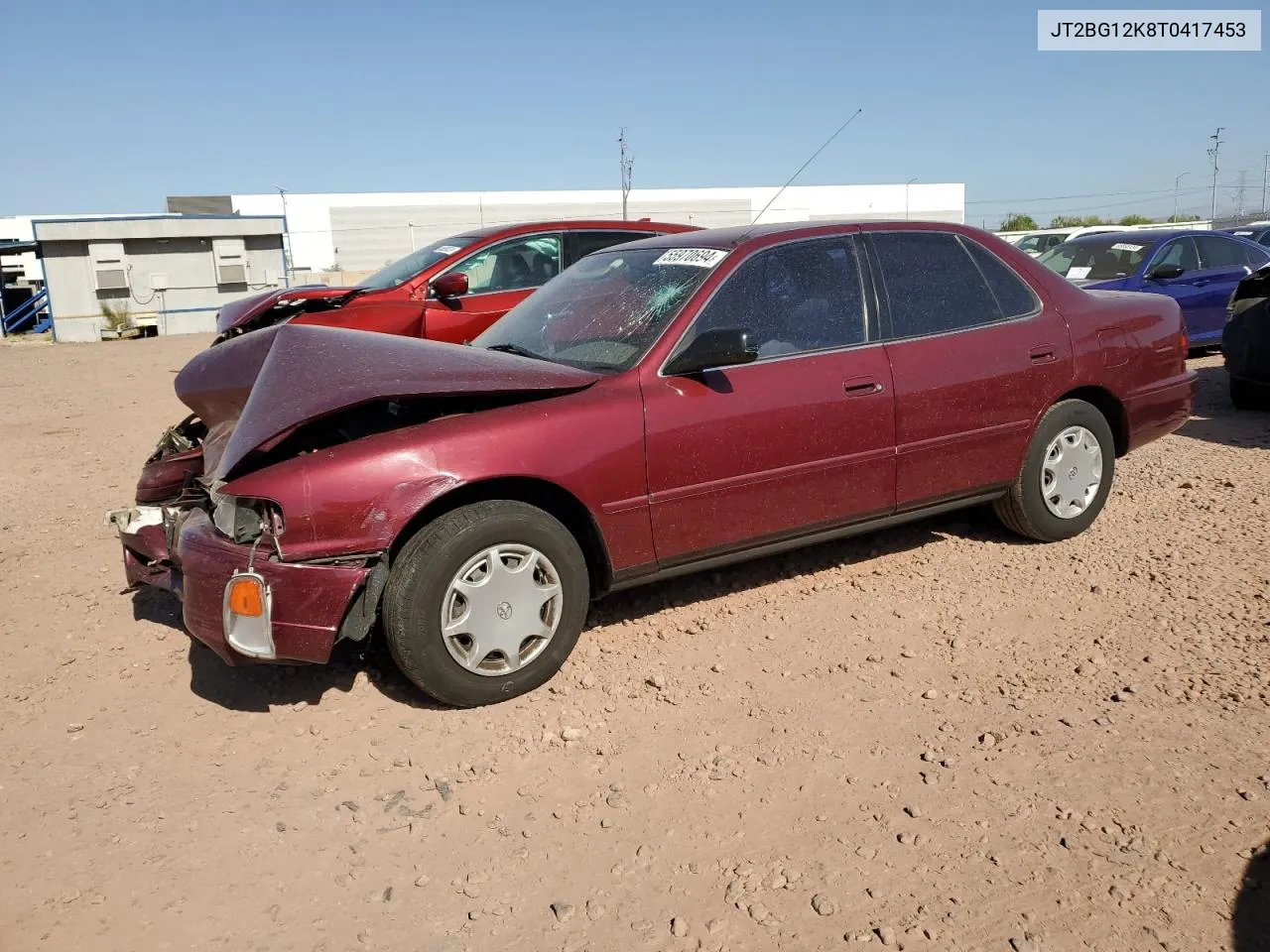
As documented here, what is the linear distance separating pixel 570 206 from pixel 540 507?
49445mm

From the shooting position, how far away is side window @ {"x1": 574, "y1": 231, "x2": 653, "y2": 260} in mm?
8281

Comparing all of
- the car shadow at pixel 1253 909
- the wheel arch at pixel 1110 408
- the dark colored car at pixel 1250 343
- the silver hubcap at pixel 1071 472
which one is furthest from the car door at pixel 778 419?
the dark colored car at pixel 1250 343

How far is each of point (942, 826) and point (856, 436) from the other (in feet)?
6.08

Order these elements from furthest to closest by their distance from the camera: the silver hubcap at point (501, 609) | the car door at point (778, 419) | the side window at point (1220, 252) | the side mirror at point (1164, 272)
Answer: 1. the side window at point (1220, 252)
2. the side mirror at point (1164, 272)
3. the car door at point (778, 419)
4. the silver hubcap at point (501, 609)

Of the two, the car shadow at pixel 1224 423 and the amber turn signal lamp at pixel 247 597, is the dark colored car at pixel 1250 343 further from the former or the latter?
the amber turn signal lamp at pixel 247 597

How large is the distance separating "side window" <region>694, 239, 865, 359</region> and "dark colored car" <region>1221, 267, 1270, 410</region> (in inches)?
196

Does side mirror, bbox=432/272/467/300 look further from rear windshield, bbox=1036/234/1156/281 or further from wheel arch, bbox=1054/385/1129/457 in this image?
rear windshield, bbox=1036/234/1156/281

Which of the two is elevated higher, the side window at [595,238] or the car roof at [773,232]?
the side window at [595,238]

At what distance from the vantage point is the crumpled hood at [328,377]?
11.3ft

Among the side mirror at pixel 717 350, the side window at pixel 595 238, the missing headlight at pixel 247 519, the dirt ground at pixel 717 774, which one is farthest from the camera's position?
the side window at pixel 595 238

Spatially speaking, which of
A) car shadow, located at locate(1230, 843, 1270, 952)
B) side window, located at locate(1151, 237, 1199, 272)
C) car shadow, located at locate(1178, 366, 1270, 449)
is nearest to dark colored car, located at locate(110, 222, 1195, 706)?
car shadow, located at locate(1230, 843, 1270, 952)

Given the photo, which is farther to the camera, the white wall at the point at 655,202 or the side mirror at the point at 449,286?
the white wall at the point at 655,202

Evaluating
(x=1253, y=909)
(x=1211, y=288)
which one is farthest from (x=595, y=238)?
(x=1253, y=909)

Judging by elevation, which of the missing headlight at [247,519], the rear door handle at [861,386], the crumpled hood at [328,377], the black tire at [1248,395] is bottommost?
the black tire at [1248,395]
